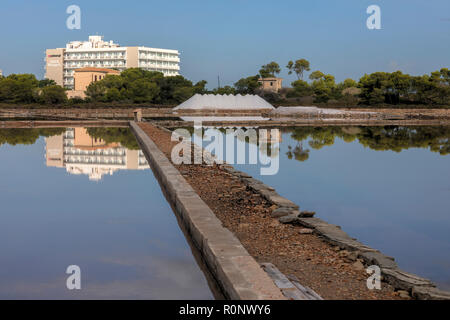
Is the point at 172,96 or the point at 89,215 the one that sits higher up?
the point at 172,96

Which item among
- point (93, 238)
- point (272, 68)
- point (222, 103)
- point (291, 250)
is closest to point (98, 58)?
point (272, 68)

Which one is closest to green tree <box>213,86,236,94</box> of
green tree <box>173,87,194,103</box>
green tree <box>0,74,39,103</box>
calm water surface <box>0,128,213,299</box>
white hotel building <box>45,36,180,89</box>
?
green tree <box>173,87,194,103</box>

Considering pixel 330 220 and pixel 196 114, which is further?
pixel 196 114

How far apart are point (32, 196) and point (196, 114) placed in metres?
48.9

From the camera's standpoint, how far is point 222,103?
2409 inches

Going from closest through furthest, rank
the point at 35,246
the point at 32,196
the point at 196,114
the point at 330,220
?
the point at 35,246, the point at 330,220, the point at 32,196, the point at 196,114

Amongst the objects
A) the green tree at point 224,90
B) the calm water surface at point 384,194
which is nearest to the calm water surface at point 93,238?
the calm water surface at point 384,194

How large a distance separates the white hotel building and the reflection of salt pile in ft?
221

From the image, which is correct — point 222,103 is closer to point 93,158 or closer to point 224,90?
point 224,90

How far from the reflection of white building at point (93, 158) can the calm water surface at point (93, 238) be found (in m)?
0.35

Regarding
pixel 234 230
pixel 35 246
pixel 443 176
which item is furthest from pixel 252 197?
pixel 443 176

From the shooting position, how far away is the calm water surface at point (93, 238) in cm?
488
